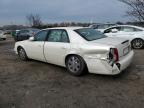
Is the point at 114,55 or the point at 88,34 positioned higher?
the point at 88,34

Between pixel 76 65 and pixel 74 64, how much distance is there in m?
0.07

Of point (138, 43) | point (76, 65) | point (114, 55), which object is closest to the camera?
point (114, 55)

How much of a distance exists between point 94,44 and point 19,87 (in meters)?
2.18

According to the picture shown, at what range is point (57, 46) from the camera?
19.4 feet

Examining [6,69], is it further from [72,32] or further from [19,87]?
[72,32]

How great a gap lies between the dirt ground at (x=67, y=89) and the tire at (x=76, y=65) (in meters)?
0.16

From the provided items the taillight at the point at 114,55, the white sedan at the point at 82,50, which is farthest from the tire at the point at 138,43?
the taillight at the point at 114,55

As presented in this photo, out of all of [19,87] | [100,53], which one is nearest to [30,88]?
[19,87]

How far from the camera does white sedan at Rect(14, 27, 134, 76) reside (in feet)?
15.9

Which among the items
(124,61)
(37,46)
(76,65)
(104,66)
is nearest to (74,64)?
(76,65)

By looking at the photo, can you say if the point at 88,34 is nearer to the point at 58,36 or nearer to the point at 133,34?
the point at 58,36

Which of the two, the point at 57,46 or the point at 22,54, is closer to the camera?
the point at 57,46

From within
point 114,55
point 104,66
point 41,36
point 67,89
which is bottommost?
point 67,89

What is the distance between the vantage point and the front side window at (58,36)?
230 inches
